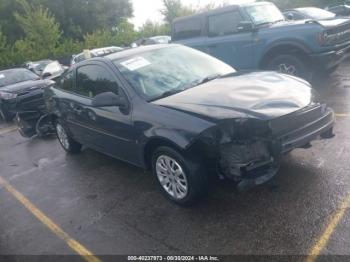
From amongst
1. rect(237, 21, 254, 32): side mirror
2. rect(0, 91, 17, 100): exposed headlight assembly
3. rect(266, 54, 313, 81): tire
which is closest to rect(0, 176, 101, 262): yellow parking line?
rect(0, 91, 17, 100): exposed headlight assembly

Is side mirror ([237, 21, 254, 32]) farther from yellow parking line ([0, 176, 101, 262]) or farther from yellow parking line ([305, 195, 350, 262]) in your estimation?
yellow parking line ([0, 176, 101, 262])

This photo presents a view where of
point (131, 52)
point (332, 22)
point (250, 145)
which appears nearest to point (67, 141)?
point (131, 52)

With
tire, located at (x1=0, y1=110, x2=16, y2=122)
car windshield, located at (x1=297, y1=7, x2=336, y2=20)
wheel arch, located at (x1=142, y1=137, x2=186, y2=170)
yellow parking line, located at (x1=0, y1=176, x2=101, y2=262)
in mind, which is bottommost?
tire, located at (x1=0, y1=110, x2=16, y2=122)

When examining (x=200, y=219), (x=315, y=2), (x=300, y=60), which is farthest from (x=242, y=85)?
(x=315, y=2)

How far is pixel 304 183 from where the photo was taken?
4023mm

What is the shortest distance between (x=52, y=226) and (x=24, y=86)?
6.85 metres

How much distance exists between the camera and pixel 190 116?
364cm

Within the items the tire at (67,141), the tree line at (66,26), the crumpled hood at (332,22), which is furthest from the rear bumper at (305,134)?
the tree line at (66,26)

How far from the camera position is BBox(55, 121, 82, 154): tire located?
613 cm

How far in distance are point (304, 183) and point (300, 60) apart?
3.80 meters

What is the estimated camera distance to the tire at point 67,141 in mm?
6126

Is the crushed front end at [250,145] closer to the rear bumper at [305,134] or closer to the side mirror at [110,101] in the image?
the rear bumper at [305,134]

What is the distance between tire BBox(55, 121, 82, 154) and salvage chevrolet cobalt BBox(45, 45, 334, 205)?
84 cm

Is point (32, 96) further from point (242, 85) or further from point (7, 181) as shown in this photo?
point (242, 85)
